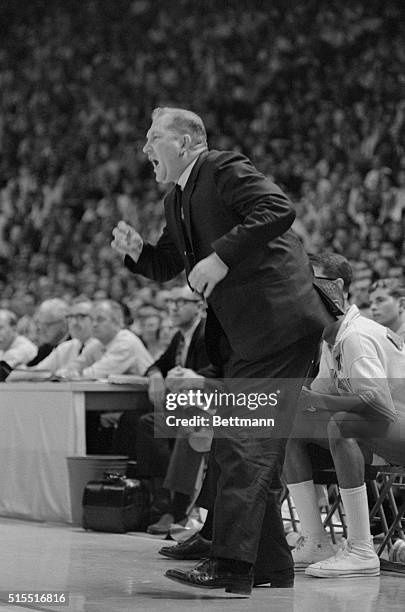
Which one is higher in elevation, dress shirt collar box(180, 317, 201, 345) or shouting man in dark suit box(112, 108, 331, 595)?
shouting man in dark suit box(112, 108, 331, 595)

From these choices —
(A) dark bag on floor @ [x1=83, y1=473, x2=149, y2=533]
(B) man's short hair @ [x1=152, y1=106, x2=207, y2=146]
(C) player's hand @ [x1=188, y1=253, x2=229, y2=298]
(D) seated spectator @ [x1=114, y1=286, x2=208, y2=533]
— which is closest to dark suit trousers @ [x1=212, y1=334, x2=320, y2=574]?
(C) player's hand @ [x1=188, y1=253, x2=229, y2=298]

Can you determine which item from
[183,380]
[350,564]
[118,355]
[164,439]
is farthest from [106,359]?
[350,564]

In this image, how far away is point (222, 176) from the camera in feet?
12.5

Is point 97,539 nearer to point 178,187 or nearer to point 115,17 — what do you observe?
point 178,187

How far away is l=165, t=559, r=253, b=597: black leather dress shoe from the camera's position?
3.71 metres

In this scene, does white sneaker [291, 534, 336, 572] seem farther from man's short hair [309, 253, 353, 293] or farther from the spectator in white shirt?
the spectator in white shirt

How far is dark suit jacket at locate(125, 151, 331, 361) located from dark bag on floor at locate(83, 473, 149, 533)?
2.50 m

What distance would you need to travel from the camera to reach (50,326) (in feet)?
28.9

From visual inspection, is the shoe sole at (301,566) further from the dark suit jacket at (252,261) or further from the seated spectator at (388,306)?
the seated spectator at (388,306)

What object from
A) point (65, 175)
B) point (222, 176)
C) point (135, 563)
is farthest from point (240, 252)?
point (65, 175)

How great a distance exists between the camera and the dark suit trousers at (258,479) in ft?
12.0

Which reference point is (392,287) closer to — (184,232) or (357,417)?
(357,417)

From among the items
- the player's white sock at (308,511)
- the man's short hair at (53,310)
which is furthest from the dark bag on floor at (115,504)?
the man's short hair at (53,310)

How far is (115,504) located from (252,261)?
2771 mm
